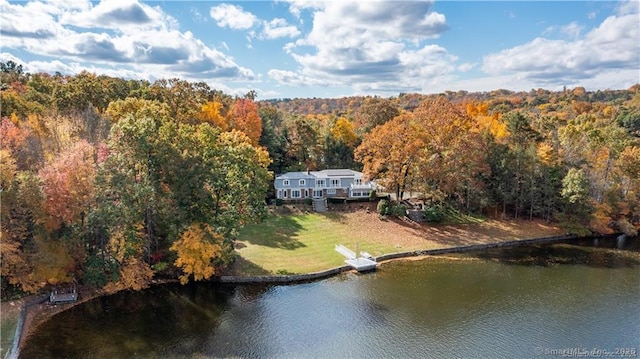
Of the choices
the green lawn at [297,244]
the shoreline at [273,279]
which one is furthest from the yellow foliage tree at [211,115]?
the shoreline at [273,279]

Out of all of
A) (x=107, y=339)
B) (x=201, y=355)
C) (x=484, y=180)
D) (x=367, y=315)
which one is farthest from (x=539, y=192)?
(x=107, y=339)

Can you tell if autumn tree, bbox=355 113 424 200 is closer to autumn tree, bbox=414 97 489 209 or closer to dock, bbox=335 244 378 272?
autumn tree, bbox=414 97 489 209

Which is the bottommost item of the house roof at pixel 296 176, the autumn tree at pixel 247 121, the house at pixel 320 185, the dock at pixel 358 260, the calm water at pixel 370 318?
the calm water at pixel 370 318

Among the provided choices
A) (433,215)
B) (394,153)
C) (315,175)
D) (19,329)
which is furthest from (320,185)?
(19,329)

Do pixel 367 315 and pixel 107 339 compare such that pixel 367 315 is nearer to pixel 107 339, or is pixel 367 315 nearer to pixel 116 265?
pixel 107 339

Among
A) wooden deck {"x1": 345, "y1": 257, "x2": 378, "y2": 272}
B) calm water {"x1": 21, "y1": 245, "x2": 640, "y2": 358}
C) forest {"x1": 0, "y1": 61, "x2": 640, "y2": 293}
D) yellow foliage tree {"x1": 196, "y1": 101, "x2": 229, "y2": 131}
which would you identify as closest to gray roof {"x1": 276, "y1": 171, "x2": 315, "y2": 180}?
forest {"x1": 0, "y1": 61, "x2": 640, "y2": 293}

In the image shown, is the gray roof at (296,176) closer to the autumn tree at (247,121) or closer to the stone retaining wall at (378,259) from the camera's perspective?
the autumn tree at (247,121)
